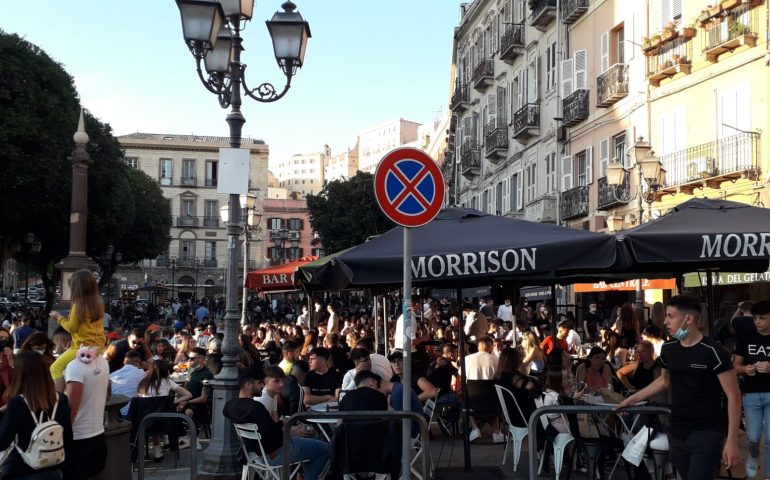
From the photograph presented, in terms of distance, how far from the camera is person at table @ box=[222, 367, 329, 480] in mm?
8609

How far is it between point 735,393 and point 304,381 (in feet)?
21.2

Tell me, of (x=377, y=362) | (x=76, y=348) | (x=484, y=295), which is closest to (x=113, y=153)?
(x=484, y=295)

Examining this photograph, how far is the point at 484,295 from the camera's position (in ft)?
121

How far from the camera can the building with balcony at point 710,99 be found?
67.6 feet

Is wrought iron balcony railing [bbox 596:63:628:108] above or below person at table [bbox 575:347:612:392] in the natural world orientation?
above

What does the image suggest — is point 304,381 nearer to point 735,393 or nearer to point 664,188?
point 735,393

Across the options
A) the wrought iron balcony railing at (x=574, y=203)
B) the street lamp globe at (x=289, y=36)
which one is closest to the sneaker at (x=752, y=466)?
the street lamp globe at (x=289, y=36)

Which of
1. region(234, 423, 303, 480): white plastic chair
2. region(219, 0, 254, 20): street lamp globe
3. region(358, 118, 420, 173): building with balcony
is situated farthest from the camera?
region(358, 118, 420, 173): building with balcony

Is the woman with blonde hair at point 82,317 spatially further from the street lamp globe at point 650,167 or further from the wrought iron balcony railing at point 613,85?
the wrought iron balcony railing at point 613,85

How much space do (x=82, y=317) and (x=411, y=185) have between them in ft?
9.01

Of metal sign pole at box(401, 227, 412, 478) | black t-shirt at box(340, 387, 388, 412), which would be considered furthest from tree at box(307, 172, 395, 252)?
metal sign pole at box(401, 227, 412, 478)

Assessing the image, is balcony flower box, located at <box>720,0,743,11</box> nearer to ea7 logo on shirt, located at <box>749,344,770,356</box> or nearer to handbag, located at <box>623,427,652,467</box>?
ea7 logo on shirt, located at <box>749,344,770,356</box>

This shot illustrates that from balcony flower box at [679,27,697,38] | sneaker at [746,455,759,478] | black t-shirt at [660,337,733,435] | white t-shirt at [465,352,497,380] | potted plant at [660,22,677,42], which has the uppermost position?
potted plant at [660,22,677,42]

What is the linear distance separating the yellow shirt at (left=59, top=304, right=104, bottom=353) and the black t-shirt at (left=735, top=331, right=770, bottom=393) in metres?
5.59
